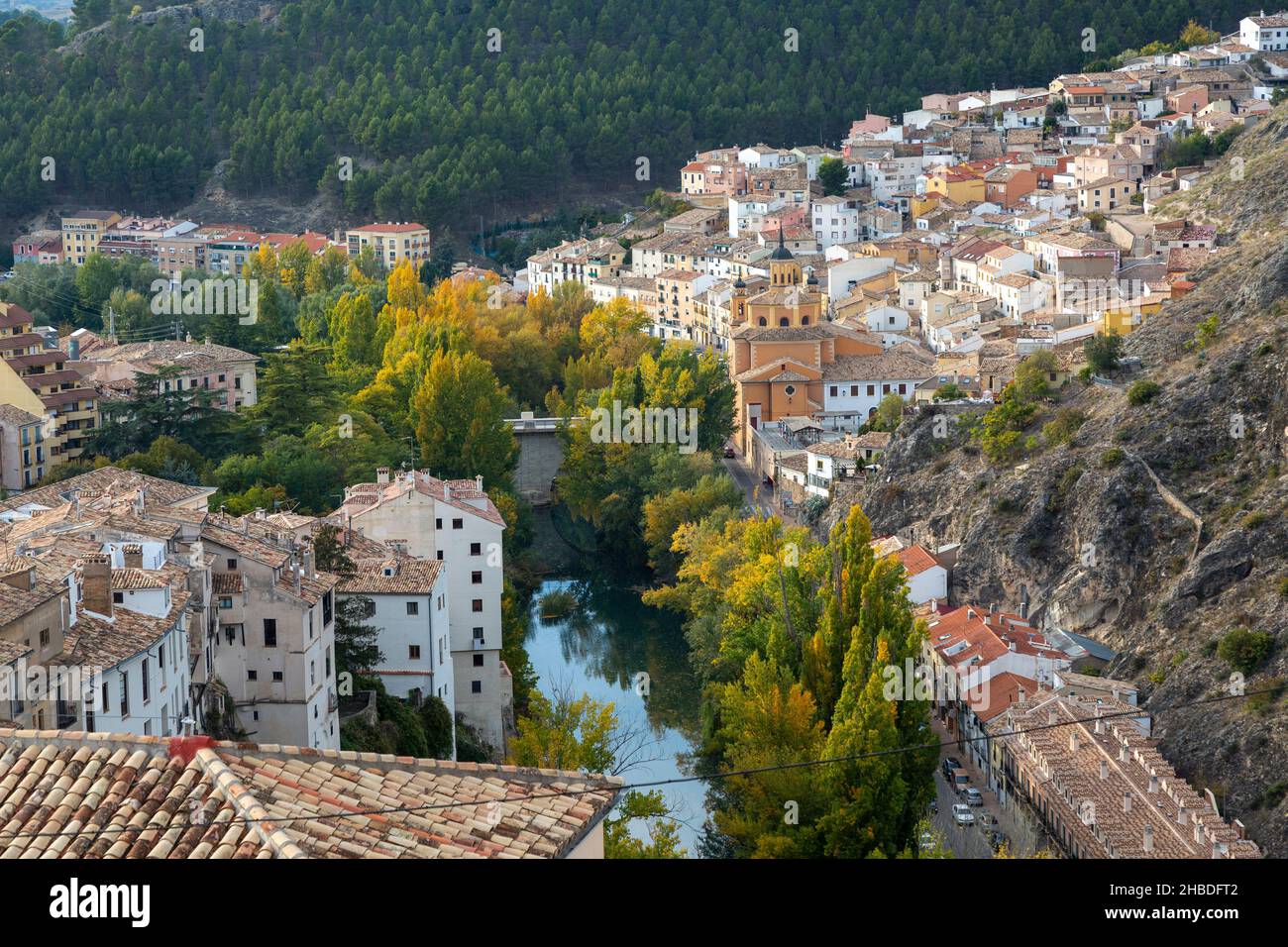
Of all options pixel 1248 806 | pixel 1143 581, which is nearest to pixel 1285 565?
pixel 1143 581

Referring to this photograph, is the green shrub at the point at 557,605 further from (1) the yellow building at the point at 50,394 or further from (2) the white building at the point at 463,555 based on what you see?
(1) the yellow building at the point at 50,394

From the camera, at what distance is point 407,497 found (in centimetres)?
2353

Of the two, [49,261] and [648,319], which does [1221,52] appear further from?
[49,261]

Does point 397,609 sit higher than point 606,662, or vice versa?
point 397,609

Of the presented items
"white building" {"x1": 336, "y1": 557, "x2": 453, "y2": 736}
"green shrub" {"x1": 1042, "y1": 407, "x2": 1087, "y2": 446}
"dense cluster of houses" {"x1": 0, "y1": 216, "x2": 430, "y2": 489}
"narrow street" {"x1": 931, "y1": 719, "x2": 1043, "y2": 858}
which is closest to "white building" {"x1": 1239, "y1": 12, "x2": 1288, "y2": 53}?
"dense cluster of houses" {"x1": 0, "y1": 216, "x2": 430, "y2": 489}

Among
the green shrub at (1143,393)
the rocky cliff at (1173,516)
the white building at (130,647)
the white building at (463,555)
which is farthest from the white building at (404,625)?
A: the green shrub at (1143,393)

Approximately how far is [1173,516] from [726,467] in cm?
1375

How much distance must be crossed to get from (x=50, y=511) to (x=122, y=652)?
6.16 metres

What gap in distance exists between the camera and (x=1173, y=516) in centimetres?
2567

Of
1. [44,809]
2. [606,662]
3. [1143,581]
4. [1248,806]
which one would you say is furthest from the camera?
[606,662]

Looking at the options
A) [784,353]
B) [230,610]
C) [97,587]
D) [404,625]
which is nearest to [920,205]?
[784,353]

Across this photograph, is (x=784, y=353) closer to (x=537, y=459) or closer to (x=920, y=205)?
(x=537, y=459)
